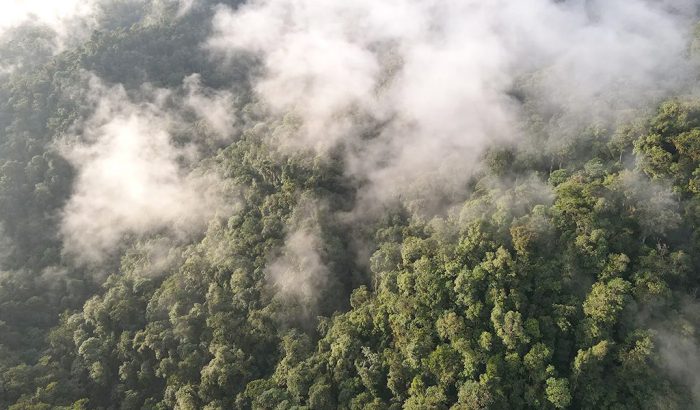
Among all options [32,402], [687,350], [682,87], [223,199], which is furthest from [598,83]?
[32,402]

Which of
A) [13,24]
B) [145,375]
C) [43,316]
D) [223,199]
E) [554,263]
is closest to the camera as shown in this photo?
[554,263]

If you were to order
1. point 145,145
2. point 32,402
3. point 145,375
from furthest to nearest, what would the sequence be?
1. point 145,145
2. point 145,375
3. point 32,402

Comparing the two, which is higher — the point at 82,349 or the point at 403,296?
the point at 82,349

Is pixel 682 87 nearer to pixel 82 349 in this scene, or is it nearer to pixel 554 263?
pixel 554 263

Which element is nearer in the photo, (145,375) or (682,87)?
Answer: (145,375)

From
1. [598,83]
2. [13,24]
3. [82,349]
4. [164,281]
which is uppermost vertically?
[13,24]

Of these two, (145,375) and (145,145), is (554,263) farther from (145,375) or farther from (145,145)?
(145,145)
